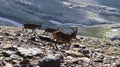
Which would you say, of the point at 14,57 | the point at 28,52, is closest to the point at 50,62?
the point at 14,57

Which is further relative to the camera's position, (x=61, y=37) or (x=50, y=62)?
(x=61, y=37)

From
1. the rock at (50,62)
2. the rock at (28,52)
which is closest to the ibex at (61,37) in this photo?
the rock at (28,52)

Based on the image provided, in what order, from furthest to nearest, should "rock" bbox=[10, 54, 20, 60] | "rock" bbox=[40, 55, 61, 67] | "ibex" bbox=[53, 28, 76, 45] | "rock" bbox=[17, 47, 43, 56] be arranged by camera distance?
"ibex" bbox=[53, 28, 76, 45], "rock" bbox=[17, 47, 43, 56], "rock" bbox=[10, 54, 20, 60], "rock" bbox=[40, 55, 61, 67]

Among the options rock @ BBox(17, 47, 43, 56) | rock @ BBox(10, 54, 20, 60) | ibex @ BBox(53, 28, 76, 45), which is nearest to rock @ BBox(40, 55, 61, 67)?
rock @ BBox(10, 54, 20, 60)

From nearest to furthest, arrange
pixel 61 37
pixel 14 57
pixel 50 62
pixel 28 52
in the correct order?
pixel 50 62
pixel 14 57
pixel 28 52
pixel 61 37

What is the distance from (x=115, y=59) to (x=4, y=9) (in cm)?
15578

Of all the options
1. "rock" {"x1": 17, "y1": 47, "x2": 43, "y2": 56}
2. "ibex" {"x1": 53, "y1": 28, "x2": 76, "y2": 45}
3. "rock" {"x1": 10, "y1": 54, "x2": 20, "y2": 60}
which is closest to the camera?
"rock" {"x1": 10, "y1": 54, "x2": 20, "y2": 60}

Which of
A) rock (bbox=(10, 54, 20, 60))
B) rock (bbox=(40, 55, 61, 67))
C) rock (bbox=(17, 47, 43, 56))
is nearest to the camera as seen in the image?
rock (bbox=(40, 55, 61, 67))

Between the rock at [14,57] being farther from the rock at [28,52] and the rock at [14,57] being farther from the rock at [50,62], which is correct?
the rock at [50,62]

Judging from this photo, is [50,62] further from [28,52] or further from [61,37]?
[61,37]

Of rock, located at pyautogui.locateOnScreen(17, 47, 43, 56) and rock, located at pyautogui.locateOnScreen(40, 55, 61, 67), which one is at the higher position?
rock, located at pyautogui.locateOnScreen(40, 55, 61, 67)

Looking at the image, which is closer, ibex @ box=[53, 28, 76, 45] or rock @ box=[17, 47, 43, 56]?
rock @ box=[17, 47, 43, 56]

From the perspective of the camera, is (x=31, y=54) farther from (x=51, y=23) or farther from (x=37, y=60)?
(x=51, y=23)

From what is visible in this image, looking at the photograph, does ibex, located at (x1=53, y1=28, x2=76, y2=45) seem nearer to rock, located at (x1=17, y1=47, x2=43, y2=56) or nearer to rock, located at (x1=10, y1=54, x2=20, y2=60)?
rock, located at (x1=17, y1=47, x2=43, y2=56)
